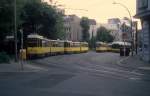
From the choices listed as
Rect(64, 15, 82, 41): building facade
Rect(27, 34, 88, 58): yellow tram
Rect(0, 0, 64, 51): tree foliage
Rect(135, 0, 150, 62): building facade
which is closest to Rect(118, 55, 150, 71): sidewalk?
Rect(135, 0, 150, 62): building facade

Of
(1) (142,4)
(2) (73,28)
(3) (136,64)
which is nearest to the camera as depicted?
(3) (136,64)

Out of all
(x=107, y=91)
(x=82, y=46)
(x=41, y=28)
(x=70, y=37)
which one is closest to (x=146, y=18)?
(x=107, y=91)

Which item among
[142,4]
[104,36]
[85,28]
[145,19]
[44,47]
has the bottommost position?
[44,47]

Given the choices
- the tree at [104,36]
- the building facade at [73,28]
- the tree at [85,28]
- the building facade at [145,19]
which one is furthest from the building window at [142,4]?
the building facade at [73,28]

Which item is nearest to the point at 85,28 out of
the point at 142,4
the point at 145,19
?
the point at 142,4

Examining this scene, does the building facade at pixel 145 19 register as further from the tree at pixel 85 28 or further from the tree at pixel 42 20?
the tree at pixel 85 28

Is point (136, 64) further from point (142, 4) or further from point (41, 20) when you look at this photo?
point (41, 20)

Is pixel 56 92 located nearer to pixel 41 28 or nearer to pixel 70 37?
pixel 41 28

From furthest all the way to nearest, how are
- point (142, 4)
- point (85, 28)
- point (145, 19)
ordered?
1. point (85, 28)
2. point (142, 4)
3. point (145, 19)

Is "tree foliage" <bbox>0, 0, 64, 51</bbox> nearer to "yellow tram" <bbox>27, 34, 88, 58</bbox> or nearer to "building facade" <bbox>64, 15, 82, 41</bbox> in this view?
"yellow tram" <bbox>27, 34, 88, 58</bbox>

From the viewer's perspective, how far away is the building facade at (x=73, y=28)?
178 metres

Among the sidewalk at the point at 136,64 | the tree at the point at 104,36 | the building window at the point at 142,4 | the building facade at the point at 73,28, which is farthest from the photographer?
the building facade at the point at 73,28

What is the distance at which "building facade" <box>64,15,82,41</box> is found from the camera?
585 ft

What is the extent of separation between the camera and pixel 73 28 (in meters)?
182
